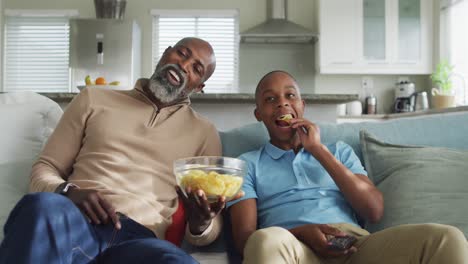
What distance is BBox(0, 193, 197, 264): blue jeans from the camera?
103 cm

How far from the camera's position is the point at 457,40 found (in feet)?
16.7

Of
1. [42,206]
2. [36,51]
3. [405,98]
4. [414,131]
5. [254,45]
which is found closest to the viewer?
[42,206]

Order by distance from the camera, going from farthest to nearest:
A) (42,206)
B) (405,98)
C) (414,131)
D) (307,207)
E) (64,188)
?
(405,98)
(414,131)
(307,207)
(64,188)
(42,206)

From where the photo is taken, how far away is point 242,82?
5.81 meters

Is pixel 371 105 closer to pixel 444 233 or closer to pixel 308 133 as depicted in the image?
pixel 308 133

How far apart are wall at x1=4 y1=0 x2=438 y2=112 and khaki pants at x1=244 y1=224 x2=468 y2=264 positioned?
4.51 meters

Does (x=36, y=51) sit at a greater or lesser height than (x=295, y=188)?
greater

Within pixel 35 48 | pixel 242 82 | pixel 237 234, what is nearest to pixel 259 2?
pixel 242 82

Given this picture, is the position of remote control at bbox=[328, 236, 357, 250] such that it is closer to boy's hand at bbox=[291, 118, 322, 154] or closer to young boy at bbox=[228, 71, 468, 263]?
young boy at bbox=[228, 71, 468, 263]

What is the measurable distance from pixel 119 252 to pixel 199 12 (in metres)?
4.85

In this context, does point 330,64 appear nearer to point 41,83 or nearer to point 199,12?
point 199,12

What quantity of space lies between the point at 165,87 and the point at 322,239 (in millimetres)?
780

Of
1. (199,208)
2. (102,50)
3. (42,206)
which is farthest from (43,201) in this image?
(102,50)

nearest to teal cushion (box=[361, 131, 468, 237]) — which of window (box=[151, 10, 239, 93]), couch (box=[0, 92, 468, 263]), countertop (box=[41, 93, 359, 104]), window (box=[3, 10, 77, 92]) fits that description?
couch (box=[0, 92, 468, 263])
